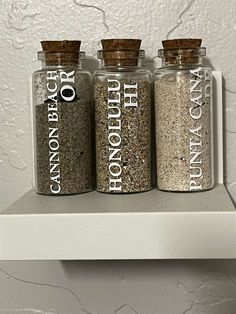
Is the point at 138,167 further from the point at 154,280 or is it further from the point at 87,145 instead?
the point at 154,280

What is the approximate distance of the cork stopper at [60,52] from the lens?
0.67m

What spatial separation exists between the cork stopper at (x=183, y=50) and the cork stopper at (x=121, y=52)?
0.03m

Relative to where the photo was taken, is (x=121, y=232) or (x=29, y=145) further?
(x=29, y=145)

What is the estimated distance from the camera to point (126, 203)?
0.63m

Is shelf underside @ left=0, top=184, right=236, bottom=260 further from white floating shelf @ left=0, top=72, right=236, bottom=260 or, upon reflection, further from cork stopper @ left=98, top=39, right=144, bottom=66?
cork stopper @ left=98, top=39, right=144, bottom=66

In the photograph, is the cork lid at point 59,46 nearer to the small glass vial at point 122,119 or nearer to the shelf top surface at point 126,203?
the small glass vial at point 122,119

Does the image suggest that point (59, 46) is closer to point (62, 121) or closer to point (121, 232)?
point (62, 121)

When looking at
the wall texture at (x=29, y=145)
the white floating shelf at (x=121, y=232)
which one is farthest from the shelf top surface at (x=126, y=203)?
the wall texture at (x=29, y=145)

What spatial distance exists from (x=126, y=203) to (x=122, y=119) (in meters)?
0.10

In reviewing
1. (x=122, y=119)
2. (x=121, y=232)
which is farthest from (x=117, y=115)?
(x=121, y=232)

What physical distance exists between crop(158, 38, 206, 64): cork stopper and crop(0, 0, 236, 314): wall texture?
82mm

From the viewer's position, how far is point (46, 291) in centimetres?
80

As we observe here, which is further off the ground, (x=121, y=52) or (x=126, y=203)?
(x=121, y=52)

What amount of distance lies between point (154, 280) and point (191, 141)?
219 millimetres
